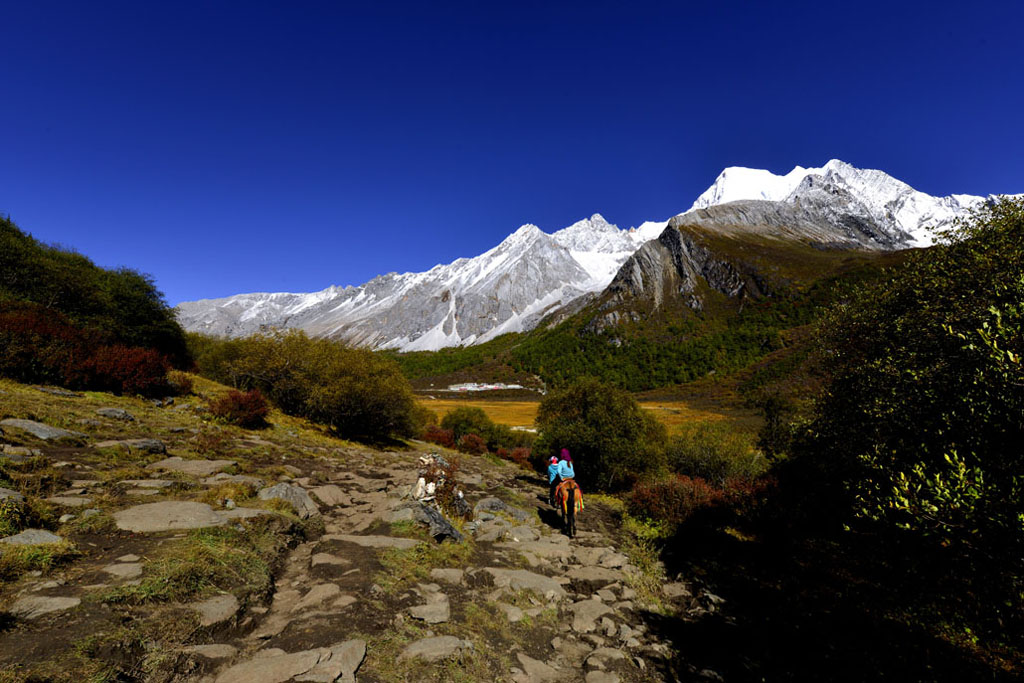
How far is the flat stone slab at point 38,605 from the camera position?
13.9 ft

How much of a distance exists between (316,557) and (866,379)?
50.0 feet

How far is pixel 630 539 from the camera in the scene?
13203mm

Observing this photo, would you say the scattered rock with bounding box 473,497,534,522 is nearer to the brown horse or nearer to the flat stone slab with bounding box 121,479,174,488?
the brown horse

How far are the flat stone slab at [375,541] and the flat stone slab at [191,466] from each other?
4229mm

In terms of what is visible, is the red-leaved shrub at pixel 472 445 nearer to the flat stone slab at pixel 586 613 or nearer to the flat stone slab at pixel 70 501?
the flat stone slab at pixel 586 613

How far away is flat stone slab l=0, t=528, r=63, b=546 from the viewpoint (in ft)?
17.2

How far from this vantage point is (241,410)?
1841 cm

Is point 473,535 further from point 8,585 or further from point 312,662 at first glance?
point 8,585

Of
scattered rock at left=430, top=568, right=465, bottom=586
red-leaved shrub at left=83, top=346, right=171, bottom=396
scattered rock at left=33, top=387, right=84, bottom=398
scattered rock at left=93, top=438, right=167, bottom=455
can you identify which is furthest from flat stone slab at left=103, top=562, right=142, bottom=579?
red-leaved shrub at left=83, top=346, right=171, bottom=396

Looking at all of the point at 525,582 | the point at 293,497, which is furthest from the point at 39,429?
the point at 525,582

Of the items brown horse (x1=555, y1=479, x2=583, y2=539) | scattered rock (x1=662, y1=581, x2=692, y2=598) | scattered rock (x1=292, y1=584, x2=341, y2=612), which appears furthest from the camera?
brown horse (x1=555, y1=479, x2=583, y2=539)

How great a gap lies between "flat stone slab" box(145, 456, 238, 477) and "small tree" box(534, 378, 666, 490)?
51.2 ft

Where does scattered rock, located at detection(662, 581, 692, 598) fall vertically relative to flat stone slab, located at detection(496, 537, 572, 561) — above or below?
below

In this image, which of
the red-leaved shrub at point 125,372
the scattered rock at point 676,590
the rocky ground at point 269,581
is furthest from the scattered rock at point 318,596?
the red-leaved shrub at point 125,372
